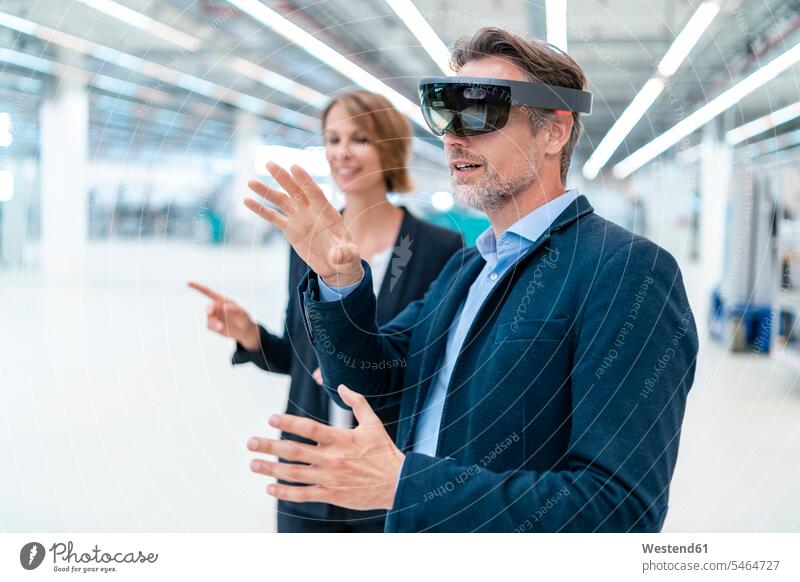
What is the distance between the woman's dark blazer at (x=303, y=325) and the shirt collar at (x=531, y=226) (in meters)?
0.63

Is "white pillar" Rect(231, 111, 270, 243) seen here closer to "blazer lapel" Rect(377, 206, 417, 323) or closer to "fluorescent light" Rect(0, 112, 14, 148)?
"fluorescent light" Rect(0, 112, 14, 148)

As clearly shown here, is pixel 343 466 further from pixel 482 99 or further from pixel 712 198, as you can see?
pixel 712 198

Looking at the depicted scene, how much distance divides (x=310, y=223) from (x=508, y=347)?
37 centimetres

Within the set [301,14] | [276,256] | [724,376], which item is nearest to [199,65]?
[276,256]

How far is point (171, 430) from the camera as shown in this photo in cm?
373

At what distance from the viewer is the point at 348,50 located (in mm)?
4027

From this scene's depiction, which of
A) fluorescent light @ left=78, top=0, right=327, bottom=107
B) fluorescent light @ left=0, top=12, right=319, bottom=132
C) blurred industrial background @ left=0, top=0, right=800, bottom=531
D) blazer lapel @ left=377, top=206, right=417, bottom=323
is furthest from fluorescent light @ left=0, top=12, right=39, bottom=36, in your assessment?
fluorescent light @ left=0, top=12, right=319, bottom=132

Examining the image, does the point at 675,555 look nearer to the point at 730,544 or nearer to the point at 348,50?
the point at 730,544

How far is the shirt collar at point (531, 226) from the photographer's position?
1.25 meters

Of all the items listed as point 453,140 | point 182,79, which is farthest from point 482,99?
point 182,79

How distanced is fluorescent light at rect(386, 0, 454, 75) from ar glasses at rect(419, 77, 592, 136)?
6.4 inches

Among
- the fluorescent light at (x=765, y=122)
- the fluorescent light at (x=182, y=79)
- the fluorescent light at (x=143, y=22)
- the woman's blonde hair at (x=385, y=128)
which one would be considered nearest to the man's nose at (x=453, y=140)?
the woman's blonde hair at (x=385, y=128)

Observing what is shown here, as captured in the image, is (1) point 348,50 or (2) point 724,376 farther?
(2) point 724,376

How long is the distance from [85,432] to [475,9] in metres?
2.40
